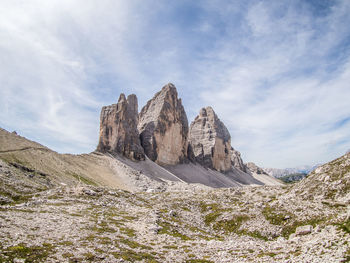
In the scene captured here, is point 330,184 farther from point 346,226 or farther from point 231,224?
point 346,226

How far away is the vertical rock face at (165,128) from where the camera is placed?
520 ft

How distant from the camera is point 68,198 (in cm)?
3709

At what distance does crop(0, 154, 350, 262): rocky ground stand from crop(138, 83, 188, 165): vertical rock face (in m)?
112

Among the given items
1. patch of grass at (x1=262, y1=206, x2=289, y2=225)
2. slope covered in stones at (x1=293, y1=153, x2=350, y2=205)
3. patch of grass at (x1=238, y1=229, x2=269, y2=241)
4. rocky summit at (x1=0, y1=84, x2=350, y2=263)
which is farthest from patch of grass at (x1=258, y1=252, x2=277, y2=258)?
slope covered in stones at (x1=293, y1=153, x2=350, y2=205)

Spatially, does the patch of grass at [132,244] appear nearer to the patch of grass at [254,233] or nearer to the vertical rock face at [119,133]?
the patch of grass at [254,233]

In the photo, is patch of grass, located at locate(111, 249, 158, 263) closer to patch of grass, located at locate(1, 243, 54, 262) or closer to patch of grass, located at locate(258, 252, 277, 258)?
patch of grass, located at locate(1, 243, 54, 262)

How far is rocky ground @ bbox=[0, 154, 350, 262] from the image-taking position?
53.3 feet

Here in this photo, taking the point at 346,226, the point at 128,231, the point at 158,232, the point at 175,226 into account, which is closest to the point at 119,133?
the point at 175,226

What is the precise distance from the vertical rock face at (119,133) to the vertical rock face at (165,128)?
56.7ft

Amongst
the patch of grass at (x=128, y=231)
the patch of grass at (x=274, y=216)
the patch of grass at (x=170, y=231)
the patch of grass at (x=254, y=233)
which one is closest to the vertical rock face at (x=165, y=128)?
the patch of grass at (x=274, y=216)

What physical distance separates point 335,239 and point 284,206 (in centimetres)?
2059

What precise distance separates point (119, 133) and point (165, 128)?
1524 inches

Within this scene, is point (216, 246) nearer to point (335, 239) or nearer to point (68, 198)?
point (335, 239)

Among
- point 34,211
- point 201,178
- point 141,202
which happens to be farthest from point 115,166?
point 34,211
